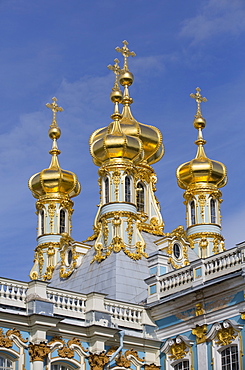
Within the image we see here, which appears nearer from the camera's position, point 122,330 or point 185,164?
point 122,330

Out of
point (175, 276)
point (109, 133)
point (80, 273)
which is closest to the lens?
point (175, 276)

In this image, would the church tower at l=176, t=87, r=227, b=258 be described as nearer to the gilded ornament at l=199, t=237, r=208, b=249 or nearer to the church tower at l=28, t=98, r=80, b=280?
the gilded ornament at l=199, t=237, r=208, b=249

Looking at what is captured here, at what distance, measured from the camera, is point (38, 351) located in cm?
2611

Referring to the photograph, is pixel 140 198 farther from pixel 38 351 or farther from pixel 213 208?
pixel 38 351

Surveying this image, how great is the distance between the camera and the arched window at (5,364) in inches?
1013

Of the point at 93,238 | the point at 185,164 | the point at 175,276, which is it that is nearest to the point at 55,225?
the point at 93,238

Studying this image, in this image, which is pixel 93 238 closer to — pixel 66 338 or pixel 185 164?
pixel 185 164

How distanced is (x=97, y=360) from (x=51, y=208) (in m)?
14.1

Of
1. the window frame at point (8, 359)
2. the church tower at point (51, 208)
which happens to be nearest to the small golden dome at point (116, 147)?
the church tower at point (51, 208)

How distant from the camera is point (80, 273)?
112 feet

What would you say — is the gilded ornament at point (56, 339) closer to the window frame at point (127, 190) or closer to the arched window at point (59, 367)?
the arched window at point (59, 367)

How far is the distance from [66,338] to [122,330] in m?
1.78

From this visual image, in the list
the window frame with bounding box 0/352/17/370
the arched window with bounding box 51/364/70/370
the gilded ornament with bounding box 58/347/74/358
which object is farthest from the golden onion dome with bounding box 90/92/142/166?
the window frame with bounding box 0/352/17/370

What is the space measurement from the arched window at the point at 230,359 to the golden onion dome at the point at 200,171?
14.5 metres
